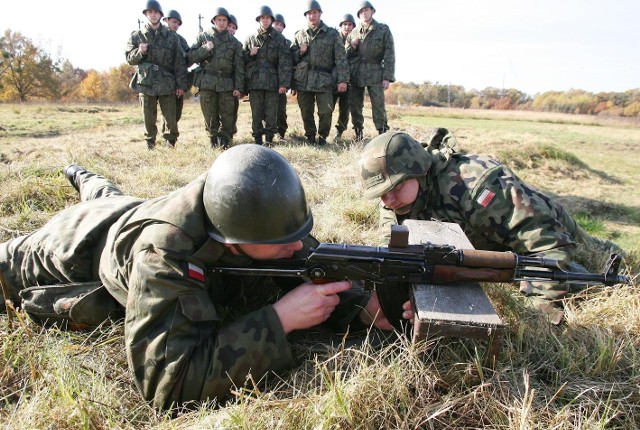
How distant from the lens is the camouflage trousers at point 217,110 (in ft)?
32.2

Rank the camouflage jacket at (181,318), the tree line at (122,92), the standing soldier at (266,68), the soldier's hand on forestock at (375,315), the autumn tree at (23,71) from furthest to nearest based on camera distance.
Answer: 1. the autumn tree at (23,71)
2. the tree line at (122,92)
3. the standing soldier at (266,68)
4. the soldier's hand on forestock at (375,315)
5. the camouflage jacket at (181,318)

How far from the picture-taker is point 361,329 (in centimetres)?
296

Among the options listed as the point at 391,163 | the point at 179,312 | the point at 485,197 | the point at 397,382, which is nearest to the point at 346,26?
the point at 391,163

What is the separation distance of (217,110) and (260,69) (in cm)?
133

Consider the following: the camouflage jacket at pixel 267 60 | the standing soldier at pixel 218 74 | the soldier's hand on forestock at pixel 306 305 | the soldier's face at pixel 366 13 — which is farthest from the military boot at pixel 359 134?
the soldier's hand on forestock at pixel 306 305

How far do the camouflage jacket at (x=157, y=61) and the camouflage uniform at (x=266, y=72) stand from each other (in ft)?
5.03

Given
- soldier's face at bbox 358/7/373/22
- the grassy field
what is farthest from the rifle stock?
soldier's face at bbox 358/7/373/22

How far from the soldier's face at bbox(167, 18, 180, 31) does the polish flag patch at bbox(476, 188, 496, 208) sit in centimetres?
852

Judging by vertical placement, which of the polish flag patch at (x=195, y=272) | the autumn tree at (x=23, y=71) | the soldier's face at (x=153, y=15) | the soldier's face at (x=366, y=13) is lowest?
the polish flag patch at (x=195, y=272)

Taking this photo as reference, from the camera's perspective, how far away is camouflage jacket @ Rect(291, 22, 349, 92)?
10109 millimetres

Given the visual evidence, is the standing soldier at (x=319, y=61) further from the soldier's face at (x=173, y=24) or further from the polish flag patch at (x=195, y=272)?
the polish flag patch at (x=195, y=272)

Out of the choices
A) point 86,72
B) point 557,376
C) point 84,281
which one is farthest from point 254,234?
point 86,72

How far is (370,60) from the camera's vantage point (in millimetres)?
10672

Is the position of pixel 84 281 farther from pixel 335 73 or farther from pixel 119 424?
pixel 335 73
